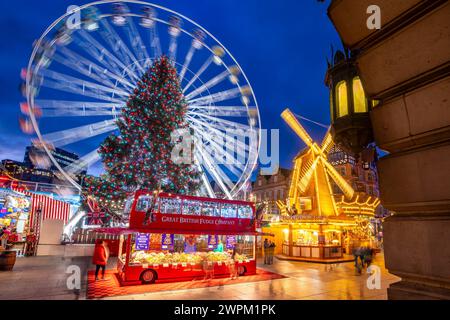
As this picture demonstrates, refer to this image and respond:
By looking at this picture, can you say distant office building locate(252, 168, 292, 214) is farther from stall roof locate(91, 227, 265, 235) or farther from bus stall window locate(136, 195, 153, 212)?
bus stall window locate(136, 195, 153, 212)

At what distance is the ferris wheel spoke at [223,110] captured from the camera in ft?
77.0

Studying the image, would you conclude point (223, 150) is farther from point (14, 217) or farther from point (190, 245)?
point (14, 217)

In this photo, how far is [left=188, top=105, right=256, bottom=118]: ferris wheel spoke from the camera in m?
23.5

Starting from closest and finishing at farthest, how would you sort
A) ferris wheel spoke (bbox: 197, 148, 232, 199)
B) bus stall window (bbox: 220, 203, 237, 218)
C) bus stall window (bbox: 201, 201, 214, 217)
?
bus stall window (bbox: 201, 201, 214, 217) → bus stall window (bbox: 220, 203, 237, 218) → ferris wheel spoke (bbox: 197, 148, 232, 199)

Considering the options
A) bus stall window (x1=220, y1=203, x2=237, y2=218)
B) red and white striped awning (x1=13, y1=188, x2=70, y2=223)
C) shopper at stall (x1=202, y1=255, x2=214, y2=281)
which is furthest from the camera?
red and white striped awning (x1=13, y1=188, x2=70, y2=223)

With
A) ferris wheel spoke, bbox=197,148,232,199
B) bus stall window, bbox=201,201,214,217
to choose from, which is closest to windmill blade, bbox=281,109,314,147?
ferris wheel spoke, bbox=197,148,232,199

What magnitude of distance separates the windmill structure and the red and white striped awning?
1910cm

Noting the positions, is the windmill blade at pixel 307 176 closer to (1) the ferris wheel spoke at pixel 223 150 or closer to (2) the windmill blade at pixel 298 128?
(2) the windmill blade at pixel 298 128

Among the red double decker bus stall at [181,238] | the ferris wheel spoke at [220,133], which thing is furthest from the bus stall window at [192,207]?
the ferris wheel spoke at [220,133]

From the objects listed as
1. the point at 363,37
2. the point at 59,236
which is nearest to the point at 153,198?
the point at 363,37

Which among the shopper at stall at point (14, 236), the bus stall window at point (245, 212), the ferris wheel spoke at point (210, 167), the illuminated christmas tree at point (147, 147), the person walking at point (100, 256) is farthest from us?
the ferris wheel spoke at point (210, 167)

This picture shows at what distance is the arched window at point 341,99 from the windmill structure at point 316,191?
1918 cm
